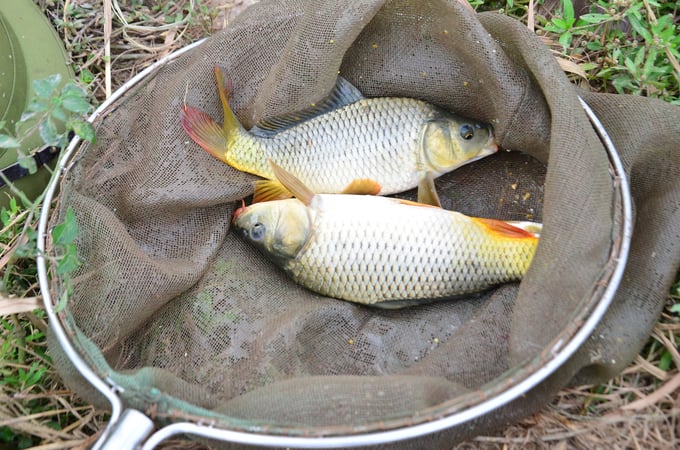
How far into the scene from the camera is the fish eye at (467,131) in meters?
1.89

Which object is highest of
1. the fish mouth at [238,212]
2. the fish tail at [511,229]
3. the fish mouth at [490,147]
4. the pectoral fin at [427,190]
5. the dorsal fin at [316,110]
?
the dorsal fin at [316,110]

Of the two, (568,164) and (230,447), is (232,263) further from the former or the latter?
(568,164)

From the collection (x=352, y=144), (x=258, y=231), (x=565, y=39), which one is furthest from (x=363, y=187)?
(x=565, y=39)

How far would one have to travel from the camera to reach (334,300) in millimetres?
1814

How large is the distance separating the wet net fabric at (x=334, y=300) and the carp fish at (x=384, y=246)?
0.07m

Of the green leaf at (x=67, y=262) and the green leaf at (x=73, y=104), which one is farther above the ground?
the green leaf at (x=73, y=104)

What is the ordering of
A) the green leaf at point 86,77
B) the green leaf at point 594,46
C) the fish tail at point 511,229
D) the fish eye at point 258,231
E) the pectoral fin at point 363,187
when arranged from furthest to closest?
1. the green leaf at point 86,77
2. the green leaf at point 594,46
3. the pectoral fin at point 363,187
4. the fish eye at point 258,231
5. the fish tail at point 511,229

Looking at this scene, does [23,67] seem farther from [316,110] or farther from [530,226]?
[530,226]

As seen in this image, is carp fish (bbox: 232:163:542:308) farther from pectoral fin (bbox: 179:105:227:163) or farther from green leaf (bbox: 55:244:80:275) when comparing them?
green leaf (bbox: 55:244:80:275)

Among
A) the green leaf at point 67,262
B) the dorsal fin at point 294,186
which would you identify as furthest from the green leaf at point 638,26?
the green leaf at point 67,262

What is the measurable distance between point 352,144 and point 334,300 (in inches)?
18.1

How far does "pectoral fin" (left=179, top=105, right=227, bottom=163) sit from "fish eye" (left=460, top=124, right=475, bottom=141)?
683 millimetres

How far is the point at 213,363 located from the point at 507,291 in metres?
0.79

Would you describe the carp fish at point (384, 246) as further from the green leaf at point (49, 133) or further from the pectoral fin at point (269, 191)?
the green leaf at point (49, 133)
